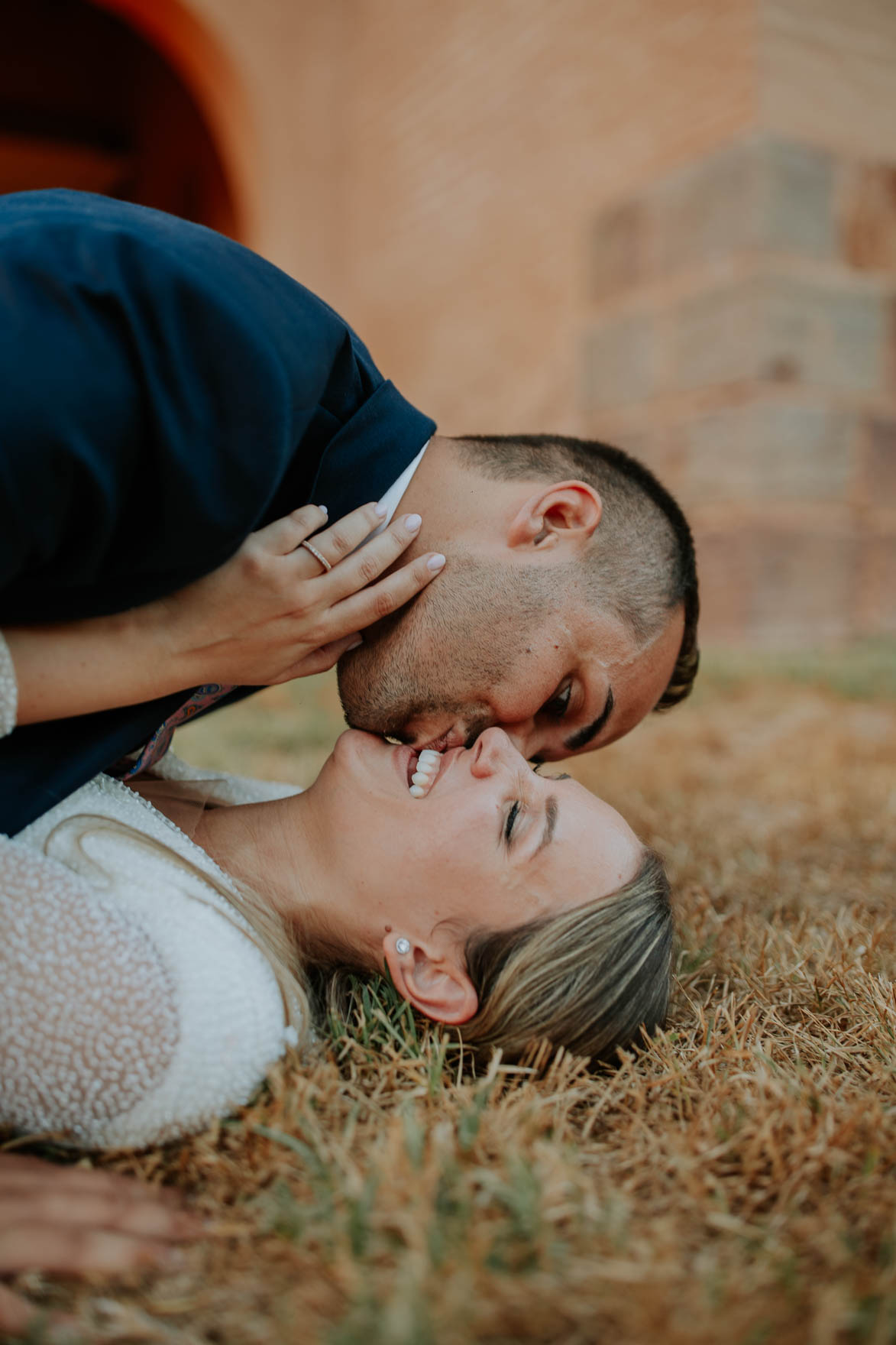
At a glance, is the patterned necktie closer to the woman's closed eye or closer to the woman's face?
the woman's face

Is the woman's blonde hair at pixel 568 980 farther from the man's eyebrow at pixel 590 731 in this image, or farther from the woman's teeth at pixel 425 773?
the man's eyebrow at pixel 590 731

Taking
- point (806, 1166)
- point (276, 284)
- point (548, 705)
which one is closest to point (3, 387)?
point (276, 284)

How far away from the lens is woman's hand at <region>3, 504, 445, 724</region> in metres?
1.76

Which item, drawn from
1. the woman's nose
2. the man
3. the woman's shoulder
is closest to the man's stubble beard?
the man

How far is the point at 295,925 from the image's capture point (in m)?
1.94

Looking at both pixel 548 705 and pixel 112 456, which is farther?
pixel 548 705

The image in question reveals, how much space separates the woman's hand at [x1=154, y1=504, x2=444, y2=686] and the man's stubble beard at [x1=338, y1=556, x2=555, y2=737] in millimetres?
61

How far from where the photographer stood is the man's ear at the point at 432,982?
1.79 m

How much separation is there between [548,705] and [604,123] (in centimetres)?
490

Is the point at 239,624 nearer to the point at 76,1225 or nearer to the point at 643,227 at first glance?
the point at 76,1225

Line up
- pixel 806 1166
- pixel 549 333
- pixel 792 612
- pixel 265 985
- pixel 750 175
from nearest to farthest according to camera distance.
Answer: pixel 806 1166
pixel 265 985
pixel 750 175
pixel 792 612
pixel 549 333

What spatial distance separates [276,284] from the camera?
69.2 inches

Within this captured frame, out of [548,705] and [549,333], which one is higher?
[549,333]

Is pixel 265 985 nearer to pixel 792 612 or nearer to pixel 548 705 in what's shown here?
pixel 548 705
